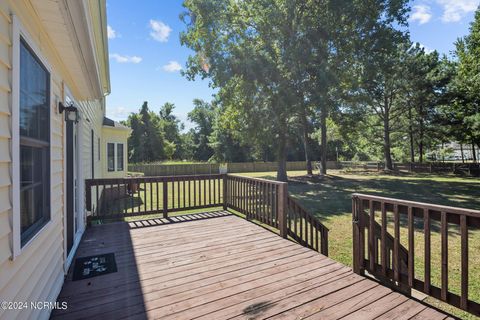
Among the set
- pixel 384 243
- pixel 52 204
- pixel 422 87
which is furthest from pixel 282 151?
pixel 422 87

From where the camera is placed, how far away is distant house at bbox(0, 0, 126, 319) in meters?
1.45

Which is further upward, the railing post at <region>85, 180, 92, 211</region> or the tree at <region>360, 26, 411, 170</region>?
the tree at <region>360, 26, 411, 170</region>

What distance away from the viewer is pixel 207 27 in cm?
1272

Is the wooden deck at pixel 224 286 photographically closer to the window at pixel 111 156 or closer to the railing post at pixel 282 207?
the railing post at pixel 282 207

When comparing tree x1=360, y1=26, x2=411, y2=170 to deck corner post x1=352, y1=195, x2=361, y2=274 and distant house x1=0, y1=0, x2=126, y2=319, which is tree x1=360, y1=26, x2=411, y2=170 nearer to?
deck corner post x1=352, y1=195, x2=361, y2=274

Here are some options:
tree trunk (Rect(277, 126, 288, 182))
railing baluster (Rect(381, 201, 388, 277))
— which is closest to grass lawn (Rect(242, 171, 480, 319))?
railing baluster (Rect(381, 201, 388, 277))

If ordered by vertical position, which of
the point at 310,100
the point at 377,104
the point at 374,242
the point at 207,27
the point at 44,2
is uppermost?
the point at 207,27

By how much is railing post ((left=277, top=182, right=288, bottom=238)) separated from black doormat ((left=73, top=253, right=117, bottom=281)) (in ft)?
8.16

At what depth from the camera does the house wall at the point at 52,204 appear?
1400mm

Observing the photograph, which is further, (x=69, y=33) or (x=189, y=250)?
(x=189, y=250)

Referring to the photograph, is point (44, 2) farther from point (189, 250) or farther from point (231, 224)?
point (231, 224)

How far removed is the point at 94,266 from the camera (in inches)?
128

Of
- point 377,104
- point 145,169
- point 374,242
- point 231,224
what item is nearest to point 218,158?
point 145,169

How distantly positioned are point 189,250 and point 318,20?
12.6 meters
